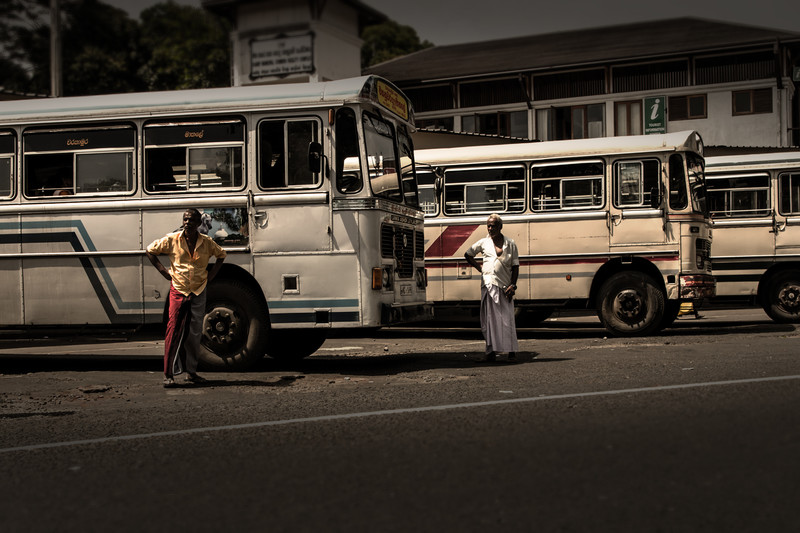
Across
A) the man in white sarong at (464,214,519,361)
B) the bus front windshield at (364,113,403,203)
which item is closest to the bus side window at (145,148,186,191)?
the bus front windshield at (364,113,403,203)

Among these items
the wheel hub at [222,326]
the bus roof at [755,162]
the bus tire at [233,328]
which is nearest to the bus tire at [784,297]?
the bus roof at [755,162]

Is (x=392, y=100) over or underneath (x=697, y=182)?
over

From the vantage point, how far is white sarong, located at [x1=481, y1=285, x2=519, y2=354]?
1161 centimetres

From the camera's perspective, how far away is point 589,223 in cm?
1512

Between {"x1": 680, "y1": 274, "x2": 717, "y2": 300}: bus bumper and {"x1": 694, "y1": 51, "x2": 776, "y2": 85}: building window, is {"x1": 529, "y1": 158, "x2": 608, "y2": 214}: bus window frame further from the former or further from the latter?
{"x1": 694, "y1": 51, "x2": 776, "y2": 85}: building window

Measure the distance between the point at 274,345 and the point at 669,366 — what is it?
4.90 meters

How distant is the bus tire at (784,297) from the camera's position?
54.5 feet

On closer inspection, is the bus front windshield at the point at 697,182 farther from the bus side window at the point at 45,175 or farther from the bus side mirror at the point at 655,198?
the bus side window at the point at 45,175

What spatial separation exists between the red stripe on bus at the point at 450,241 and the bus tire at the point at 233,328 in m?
5.70

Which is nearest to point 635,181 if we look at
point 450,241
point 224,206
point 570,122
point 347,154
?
point 450,241

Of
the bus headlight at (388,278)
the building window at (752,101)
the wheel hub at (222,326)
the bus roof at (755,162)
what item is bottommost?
the wheel hub at (222,326)

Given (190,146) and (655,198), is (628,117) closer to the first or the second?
(655,198)

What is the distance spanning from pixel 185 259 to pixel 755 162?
38.1ft

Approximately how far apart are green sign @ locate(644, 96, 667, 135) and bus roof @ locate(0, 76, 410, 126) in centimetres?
2974
